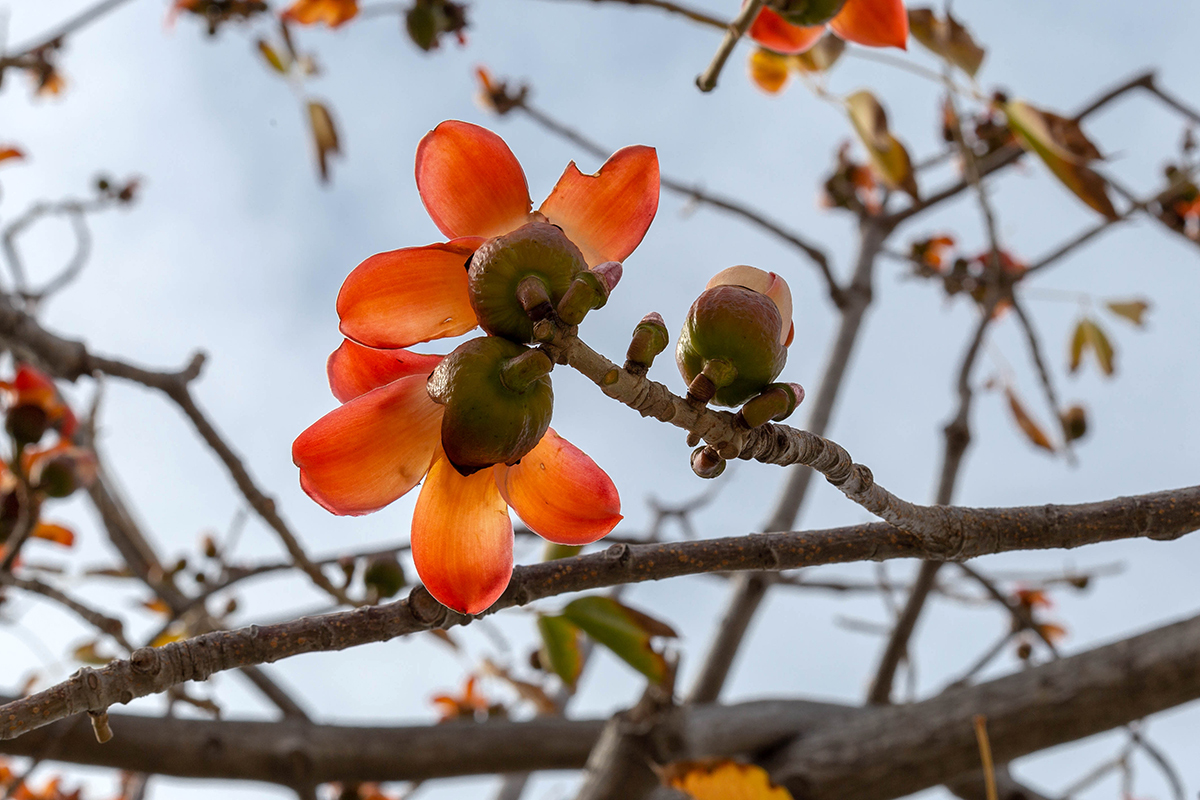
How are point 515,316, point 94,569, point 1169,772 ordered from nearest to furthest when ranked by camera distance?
point 515,316
point 1169,772
point 94,569

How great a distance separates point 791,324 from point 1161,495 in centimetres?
24

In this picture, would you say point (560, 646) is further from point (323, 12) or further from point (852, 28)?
point (323, 12)

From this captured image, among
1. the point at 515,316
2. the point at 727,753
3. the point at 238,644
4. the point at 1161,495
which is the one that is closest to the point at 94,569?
the point at 727,753

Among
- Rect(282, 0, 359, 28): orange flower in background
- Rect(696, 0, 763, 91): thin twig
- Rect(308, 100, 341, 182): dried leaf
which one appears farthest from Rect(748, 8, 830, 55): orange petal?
Rect(282, 0, 359, 28): orange flower in background

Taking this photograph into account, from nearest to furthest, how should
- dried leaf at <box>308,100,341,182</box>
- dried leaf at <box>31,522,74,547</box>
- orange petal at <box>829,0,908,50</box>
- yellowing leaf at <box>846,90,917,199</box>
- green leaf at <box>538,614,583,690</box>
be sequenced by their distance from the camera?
orange petal at <box>829,0,908,50</box>
green leaf at <box>538,614,583,690</box>
yellowing leaf at <box>846,90,917,199</box>
dried leaf at <box>31,522,74,547</box>
dried leaf at <box>308,100,341,182</box>

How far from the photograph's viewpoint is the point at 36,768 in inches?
41.9

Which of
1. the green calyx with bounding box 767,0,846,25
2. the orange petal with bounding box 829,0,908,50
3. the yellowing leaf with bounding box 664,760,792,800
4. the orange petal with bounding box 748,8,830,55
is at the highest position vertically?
the orange petal with bounding box 748,8,830,55

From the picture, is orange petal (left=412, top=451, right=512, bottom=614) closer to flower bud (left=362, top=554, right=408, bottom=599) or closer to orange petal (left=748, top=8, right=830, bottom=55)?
orange petal (left=748, top=8, right=830, bottom=55)

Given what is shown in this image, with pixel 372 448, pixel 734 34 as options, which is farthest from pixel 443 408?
pixel 734 34

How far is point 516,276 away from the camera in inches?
17.0

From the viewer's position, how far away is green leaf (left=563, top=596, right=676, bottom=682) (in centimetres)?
92

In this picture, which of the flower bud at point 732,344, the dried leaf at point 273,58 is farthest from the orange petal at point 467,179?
the dried leaf at point 273,58

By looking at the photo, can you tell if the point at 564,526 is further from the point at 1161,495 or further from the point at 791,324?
the point at 1161,495

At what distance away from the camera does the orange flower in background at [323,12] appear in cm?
179
